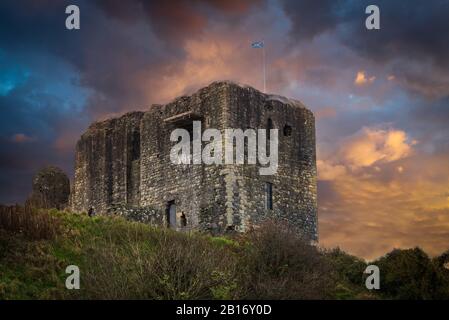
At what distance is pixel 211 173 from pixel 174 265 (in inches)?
552

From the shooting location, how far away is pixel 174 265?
59.3 ft

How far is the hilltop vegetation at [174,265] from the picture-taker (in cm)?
1778

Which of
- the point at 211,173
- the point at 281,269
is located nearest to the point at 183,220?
the point at 211,173

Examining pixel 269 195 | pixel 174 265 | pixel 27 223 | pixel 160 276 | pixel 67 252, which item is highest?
pixel 269 195

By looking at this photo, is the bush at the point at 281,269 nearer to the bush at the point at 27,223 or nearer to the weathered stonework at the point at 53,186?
the bush at the point at 27,223

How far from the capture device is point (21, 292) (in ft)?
59.4

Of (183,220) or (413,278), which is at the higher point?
(183,220)

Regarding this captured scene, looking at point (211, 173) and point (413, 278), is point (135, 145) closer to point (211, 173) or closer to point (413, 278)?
point (211, 173)

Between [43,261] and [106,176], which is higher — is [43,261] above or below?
below

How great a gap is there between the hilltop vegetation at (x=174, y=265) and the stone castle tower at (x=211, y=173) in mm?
5416

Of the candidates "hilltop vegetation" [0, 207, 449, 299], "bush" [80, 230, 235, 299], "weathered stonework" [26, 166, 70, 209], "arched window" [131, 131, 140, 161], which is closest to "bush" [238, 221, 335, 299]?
"hilltop vegetation" [0, 207, 449, 299]
